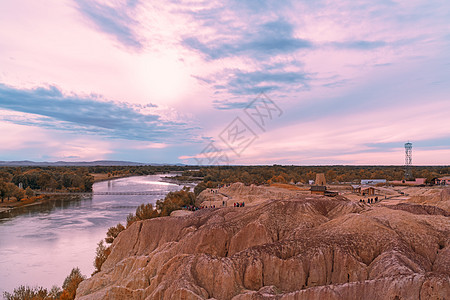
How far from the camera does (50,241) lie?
42.2 metres

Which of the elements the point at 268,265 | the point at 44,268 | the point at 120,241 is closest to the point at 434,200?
the point at 268,265

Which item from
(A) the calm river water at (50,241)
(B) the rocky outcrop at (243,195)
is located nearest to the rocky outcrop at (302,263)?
(A) the calm river water at (50,241)

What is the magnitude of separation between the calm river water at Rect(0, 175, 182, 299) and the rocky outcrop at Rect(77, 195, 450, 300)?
13.0 metres

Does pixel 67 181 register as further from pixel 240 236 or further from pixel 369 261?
pixel 369 261

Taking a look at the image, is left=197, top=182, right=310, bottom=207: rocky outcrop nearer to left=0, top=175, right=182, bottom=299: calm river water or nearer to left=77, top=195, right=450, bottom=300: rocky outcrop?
left=0, top=175, right=182, bottom=299: calm river water

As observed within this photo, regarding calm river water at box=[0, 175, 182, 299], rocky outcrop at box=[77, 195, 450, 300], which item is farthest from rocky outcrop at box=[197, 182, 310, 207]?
rocky outcrop at box=[77, 195, 450, 300]

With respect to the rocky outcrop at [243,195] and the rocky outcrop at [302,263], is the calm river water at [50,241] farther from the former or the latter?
the rocky outcrop at [243,195]

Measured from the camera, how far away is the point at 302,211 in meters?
22.0

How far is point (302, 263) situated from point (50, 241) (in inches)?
1495

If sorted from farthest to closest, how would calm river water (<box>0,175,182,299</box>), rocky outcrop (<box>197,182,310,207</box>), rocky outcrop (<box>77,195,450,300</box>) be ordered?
rocky outcrop (<box>197,182,310,207</box>)
calm river water (<box>0,175,182,299</box>)
rocky outcrop (<box>77,195,450,300</box>)

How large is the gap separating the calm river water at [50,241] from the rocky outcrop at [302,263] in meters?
13.0

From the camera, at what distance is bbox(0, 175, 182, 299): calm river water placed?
1218 inches

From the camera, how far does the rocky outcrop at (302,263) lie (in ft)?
39.7

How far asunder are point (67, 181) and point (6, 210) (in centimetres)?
4114
